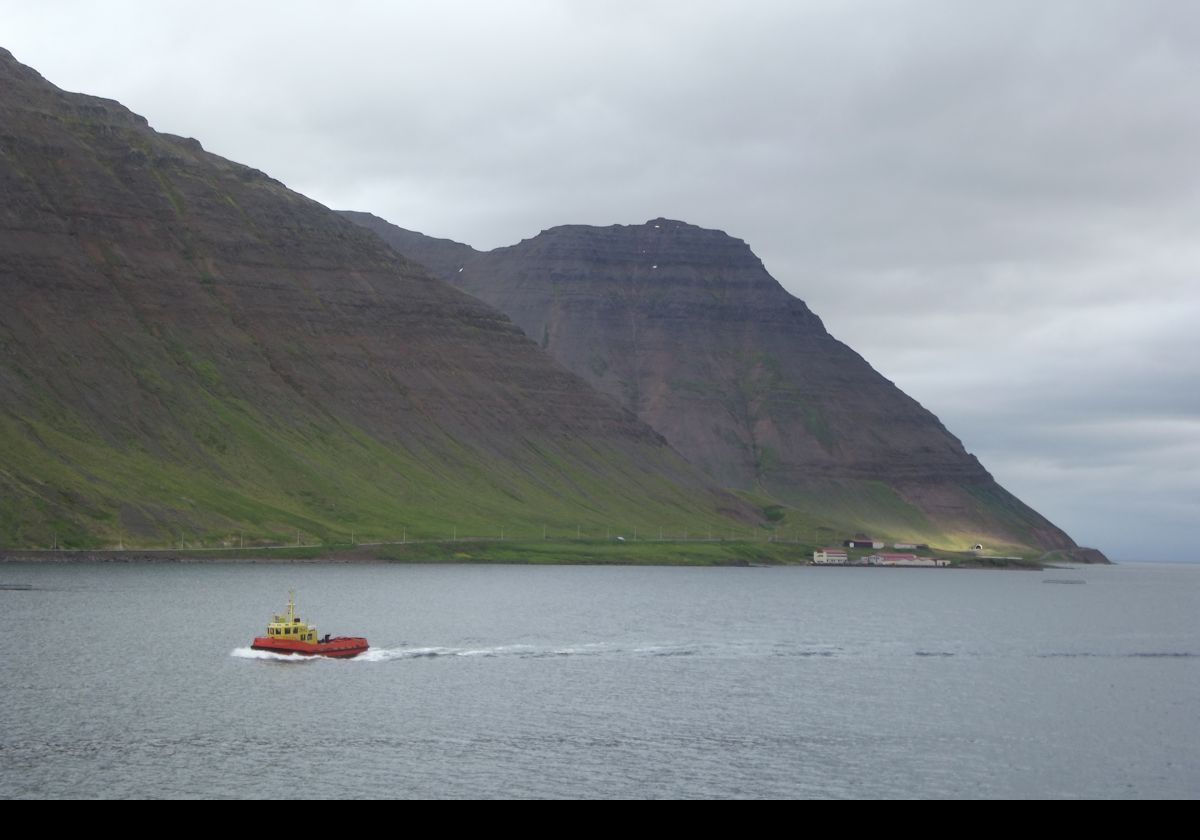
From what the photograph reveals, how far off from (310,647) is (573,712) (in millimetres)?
39414

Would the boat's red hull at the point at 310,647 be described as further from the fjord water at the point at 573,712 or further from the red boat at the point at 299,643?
the fjord water at the point at 573,712

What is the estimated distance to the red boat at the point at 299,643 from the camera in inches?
4847

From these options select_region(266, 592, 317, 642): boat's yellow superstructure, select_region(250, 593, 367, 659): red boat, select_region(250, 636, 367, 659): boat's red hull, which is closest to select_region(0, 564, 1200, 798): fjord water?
select_region(250, 636, 367, 659): boat's red hull

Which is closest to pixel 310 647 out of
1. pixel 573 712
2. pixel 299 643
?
pixel 299 643

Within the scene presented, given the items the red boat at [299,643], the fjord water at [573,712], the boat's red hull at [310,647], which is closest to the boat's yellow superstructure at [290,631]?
the red boat at [299,643]

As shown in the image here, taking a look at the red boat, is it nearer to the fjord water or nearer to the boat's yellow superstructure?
the boat's yellow superstructure

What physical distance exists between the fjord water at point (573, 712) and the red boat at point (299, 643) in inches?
98.6

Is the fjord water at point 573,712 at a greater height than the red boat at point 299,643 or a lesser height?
lesser

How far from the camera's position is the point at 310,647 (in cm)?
12306

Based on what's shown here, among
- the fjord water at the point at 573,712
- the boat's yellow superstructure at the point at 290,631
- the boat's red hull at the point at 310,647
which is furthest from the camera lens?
the boat's yellow superstructure at the point at 290,631

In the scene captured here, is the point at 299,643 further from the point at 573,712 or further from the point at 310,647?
the point at 573,712

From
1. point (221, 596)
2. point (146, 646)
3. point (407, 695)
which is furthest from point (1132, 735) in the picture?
point (221, 596)
